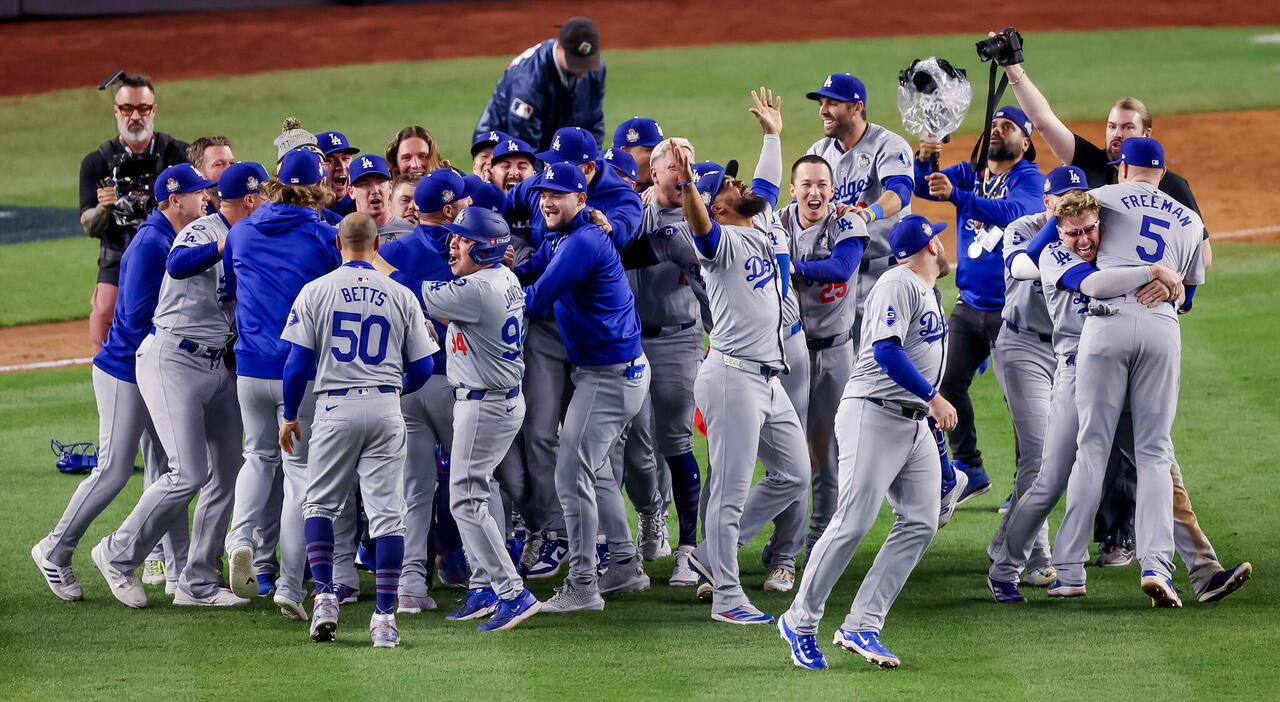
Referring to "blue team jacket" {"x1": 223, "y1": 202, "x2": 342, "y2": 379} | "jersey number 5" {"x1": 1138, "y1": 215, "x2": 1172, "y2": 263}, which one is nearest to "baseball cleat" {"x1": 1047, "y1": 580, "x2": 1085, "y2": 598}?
"jersey number 5" {"x1": 1138, "y1": 215, "x2": 1172, "y2": 263}

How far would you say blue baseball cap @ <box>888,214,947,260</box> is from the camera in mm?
6039

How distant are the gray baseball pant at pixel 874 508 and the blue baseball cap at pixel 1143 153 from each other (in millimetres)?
1596

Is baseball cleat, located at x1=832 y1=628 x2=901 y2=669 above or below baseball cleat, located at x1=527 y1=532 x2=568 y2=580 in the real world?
above

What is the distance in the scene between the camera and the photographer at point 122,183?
Answer: 8781mm

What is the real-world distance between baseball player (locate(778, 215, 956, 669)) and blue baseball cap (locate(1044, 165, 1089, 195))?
3.83 feet

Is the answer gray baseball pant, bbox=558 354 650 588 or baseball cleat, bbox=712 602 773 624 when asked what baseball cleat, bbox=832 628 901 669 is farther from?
gray baseball pant, bbox=558 354 650 588

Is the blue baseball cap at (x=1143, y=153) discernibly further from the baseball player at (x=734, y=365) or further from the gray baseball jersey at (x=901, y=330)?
the baseball player at (x=734, y=365)

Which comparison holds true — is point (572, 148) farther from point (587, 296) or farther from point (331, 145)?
point (331, 145)

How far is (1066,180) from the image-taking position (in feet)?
22.9

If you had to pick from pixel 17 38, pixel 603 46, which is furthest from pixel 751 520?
pixel 17 38

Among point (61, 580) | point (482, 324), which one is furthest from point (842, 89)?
point (61, 580)

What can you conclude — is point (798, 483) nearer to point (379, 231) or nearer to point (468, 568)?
point (468, 568)

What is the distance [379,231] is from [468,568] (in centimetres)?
156

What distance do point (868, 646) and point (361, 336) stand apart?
2.17 meters
